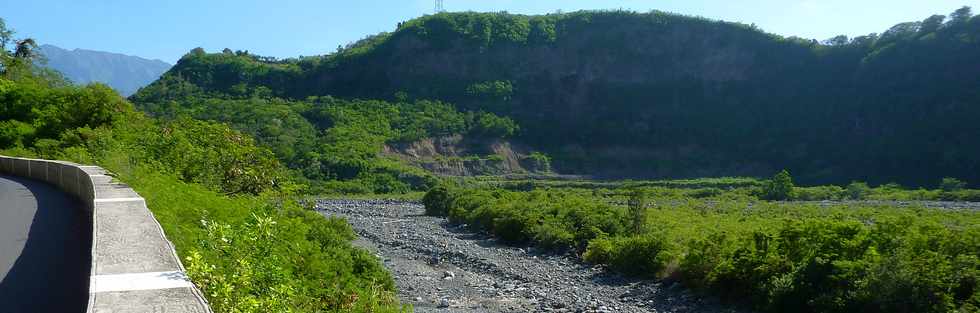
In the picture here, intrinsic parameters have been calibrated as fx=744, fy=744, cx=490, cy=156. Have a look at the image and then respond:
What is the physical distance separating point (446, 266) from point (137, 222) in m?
14.5

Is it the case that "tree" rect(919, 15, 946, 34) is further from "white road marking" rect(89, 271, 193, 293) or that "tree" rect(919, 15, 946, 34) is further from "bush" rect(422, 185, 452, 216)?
"white road marking" rect(89, 271, 193, 293)

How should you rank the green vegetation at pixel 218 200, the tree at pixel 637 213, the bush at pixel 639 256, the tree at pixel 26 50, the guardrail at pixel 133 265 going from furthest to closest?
the tree at pixel 26 50
the tree at pixel 637 213
the bush at pixel 639 256
the green vegetation at pixel 218 200
the guardrail at pixel 133 265

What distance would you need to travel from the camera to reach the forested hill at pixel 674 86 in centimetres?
7600

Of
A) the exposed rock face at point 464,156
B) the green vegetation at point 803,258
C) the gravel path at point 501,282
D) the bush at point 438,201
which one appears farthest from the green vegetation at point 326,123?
the green vegetation at point 803,258

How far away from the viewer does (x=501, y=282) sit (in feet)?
64.0

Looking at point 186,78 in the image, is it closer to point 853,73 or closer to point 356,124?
point 356,124

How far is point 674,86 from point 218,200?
3625 inches

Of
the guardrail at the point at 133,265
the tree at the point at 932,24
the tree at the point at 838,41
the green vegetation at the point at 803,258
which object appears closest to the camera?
the guardrail at the point at 133,265

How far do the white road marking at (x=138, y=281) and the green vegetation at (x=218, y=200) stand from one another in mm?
156

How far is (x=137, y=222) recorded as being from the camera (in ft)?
27.2

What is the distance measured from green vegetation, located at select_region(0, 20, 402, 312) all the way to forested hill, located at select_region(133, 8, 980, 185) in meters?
60.3

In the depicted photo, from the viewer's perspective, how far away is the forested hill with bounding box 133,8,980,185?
249 ft

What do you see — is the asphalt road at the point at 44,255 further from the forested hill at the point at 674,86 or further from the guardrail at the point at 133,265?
the forested hill at the point at 674,86

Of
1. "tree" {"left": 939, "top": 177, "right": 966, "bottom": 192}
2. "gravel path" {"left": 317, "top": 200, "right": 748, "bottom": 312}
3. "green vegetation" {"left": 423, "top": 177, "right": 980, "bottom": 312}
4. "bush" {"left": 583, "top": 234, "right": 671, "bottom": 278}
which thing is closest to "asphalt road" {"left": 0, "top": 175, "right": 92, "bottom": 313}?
"gravel path" {"left": 317, "top": 200, "right": 748, "bottom": 312}
